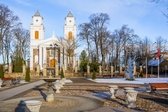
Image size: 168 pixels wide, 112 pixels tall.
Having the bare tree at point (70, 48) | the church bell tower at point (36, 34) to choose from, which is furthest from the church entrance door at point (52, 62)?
the church bell tower at point (36, 34)

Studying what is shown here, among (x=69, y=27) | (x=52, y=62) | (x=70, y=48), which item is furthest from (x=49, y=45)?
(x=70, y=48)

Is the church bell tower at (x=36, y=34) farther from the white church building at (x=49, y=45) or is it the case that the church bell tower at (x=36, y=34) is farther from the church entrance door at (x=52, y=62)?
the church entrance door at (x=52, y=62)

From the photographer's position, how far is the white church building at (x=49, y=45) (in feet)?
276

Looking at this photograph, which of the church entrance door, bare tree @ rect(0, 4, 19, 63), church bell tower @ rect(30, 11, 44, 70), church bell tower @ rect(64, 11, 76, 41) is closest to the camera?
bare tree @ rect(0, 4, 19, 63)

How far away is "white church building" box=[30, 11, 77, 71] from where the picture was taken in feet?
276

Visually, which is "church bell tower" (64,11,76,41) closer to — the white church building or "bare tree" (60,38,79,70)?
the white church building

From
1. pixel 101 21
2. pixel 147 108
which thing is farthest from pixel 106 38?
pixel 147 108

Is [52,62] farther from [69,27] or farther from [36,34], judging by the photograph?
[69,27]

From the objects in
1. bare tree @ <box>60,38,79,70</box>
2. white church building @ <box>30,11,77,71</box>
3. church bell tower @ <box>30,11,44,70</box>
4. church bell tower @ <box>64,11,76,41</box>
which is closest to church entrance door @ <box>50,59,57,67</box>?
white church building @ <box>30,11,77,71</box>

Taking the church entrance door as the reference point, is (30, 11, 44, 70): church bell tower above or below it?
above

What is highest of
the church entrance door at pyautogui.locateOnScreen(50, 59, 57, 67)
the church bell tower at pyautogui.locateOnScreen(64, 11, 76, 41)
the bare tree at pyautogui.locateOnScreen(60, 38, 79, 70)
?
the church bell tower at pyautogui.locateOnScreen(64, 11, 76, 41)

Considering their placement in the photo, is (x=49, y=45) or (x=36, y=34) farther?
(x=36, y=34)

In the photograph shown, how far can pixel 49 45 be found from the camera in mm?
87250

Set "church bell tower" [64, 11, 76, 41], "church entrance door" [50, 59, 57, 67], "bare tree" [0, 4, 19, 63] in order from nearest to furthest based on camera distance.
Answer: "bare tree" [0, 4, 19, 63] < "church entrance door" [50, 59, 57, 67] < "church bell tower" [64, 11, 76, 41]
